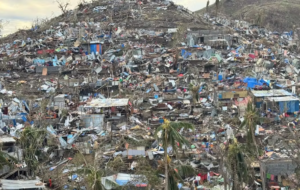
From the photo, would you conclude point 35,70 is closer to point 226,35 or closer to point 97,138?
point 97,138

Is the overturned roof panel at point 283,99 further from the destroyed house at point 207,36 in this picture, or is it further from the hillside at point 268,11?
the hillside at point 268,11

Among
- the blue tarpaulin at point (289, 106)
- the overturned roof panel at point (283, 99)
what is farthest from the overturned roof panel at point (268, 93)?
the blue tarpaulin at point (289, 106)

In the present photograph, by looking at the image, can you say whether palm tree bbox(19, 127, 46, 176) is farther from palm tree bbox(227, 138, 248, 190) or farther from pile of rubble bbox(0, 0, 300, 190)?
palm tree bbox(227, 138, 248, 190)

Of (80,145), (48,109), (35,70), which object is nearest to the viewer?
(80,145)

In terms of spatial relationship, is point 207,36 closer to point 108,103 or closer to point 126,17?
point 126,17

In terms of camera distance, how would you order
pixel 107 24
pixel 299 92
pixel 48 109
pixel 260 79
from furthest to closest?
pixel 107 24 < pixel 260 79 < pixel 299 92 < pixel 48 109

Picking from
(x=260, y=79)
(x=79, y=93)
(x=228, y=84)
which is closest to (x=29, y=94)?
(x=79, y=93)
